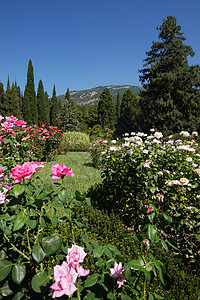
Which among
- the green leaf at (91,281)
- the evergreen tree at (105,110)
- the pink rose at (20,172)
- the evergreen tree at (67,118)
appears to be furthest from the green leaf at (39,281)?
the evergreen tree at (105,110)

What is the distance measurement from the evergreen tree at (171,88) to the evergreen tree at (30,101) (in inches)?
571

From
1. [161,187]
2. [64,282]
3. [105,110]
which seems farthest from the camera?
[105,110]

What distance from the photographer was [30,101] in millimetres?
24250

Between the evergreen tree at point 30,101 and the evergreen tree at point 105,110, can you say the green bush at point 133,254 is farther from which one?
the evergreen tree at point 105,110

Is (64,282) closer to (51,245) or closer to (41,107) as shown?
(51,245)

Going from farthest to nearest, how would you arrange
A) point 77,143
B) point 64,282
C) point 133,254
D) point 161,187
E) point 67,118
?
point 67,118 → point 77,143 → point 161,187 → point 133,254 → point 64,282

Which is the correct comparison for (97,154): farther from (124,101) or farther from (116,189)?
(124,101)

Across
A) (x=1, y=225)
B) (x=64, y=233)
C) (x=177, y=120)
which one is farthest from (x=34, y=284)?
(x=177, y=120)

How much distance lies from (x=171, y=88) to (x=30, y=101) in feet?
56.7

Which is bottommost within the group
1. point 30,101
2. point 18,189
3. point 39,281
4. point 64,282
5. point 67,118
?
point 39,281

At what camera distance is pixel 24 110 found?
23547 millimetres

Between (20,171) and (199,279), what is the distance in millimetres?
1819

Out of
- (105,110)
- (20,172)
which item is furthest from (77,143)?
(105,110)

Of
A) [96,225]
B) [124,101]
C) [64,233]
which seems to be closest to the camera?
[64,233]
